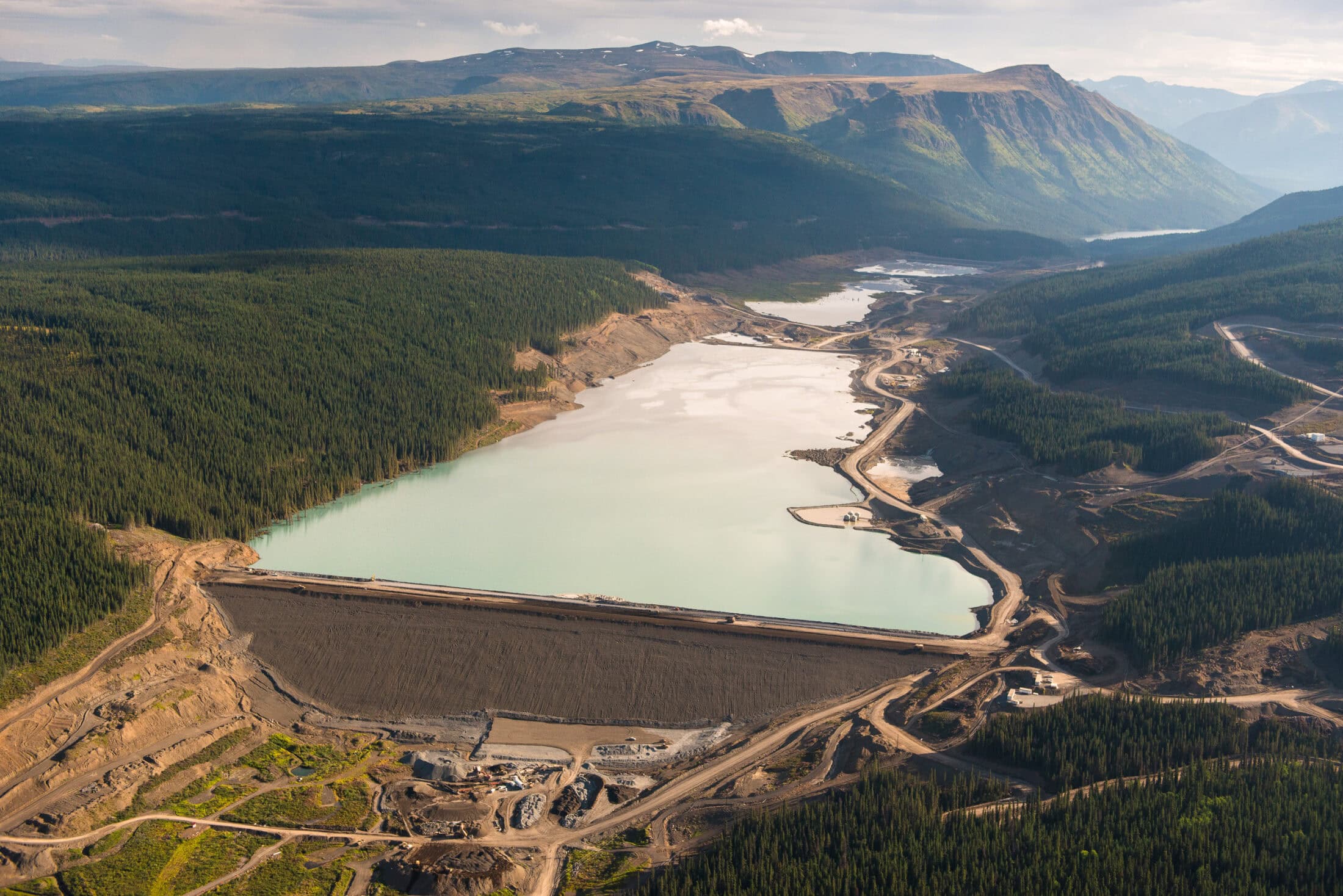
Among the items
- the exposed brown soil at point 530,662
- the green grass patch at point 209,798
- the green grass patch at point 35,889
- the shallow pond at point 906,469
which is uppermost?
the shallow pond at point 906,469

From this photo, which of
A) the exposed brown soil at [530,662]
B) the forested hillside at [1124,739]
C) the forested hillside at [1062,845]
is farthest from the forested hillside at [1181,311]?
the forested hillside at [1062,845]

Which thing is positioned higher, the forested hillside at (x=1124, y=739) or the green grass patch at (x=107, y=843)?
the forested hillside at (x=1124, y=739)

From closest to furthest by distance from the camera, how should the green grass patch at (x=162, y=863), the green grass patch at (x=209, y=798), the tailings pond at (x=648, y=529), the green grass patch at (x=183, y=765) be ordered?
1. the green grass patch at (x=162, y=863)
2. the green grass patch at (x=183, y=765)
3. the green grass patch at (x=209, y=798)
4. the tailings pond at (x=648, y=529)

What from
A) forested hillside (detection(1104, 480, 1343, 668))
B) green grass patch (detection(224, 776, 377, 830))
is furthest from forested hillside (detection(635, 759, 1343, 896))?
forested hillside (detection(1104, 480, 1343, 668))

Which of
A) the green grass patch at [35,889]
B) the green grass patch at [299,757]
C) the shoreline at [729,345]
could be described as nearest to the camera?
the green grass patch at [35,889]

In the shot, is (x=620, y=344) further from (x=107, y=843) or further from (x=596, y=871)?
(x=107, y=843)

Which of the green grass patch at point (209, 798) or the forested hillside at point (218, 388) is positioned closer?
the green grass patch at point (209, 798)

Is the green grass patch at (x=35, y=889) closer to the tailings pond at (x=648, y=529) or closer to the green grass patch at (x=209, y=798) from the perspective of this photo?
the green grass patch at (x=209, y=798)
